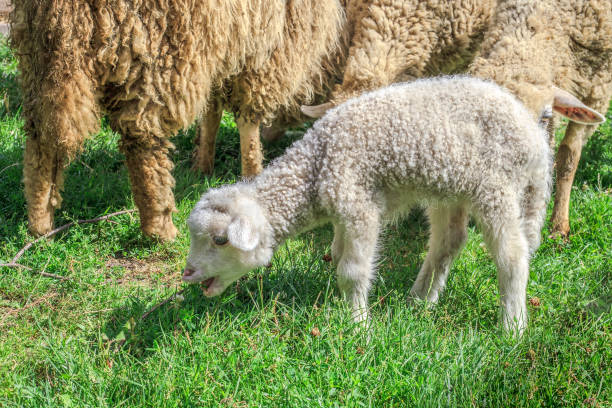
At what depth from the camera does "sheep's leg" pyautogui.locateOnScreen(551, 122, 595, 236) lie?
4438 millimetres

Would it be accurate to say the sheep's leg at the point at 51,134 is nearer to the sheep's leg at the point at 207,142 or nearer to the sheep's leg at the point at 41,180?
the sheep's leg at the point at 41,180

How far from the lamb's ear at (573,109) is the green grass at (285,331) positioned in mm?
931

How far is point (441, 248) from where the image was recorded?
3512mm

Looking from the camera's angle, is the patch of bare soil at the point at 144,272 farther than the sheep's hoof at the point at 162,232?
No

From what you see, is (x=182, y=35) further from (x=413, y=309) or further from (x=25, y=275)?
(x=413, y=309)

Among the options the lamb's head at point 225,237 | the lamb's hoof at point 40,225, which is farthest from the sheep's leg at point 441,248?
the lamb's hoof at point 40,225

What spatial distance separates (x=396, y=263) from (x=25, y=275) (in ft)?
7.37

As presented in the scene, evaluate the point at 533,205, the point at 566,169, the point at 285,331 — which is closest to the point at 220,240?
the point at 285,331

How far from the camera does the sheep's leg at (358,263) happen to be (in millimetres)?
2963

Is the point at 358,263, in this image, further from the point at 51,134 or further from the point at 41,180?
the point at 41,180

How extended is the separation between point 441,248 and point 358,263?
2.33ft

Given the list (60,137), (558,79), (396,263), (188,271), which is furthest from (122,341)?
(558,79)

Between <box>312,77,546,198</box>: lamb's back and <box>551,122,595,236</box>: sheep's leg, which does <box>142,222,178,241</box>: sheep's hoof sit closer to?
<box>312,77,546,198</box>: lamb's back

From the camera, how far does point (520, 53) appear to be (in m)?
3.55
